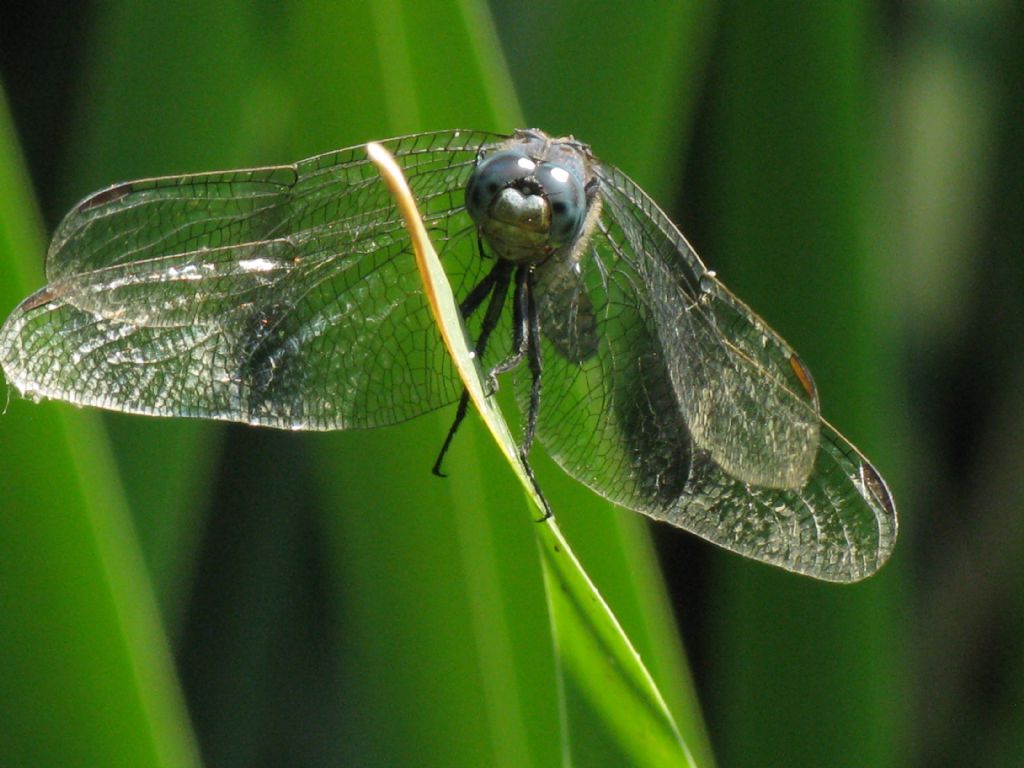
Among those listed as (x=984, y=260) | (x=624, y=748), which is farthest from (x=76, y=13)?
(x=984, y=260)

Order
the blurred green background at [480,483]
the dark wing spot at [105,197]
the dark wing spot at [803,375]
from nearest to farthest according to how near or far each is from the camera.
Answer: the blurred green background at [480,483], the dark wing spot at [105,197], the dark wing spot at [803,375]

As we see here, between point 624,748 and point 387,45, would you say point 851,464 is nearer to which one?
point 624,748

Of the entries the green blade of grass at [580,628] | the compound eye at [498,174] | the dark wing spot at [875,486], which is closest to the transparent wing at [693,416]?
the dark wing spot at [875,486]

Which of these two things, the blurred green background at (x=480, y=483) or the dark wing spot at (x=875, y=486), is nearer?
the blurred green background at (x=480, y=483)

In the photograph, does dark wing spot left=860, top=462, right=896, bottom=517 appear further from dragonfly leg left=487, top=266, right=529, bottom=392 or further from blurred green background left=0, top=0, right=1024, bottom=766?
dragonfly leg left=487, top=266, right=529, bottom=392

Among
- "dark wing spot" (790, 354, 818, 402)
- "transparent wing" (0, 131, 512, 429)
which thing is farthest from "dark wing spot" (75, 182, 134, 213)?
"dark wing spot" (790, 354, 818, 402)

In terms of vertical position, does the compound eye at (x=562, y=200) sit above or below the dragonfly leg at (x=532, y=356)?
above

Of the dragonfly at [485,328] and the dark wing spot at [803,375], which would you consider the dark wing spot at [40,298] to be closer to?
the dragonfly at [485,328]
